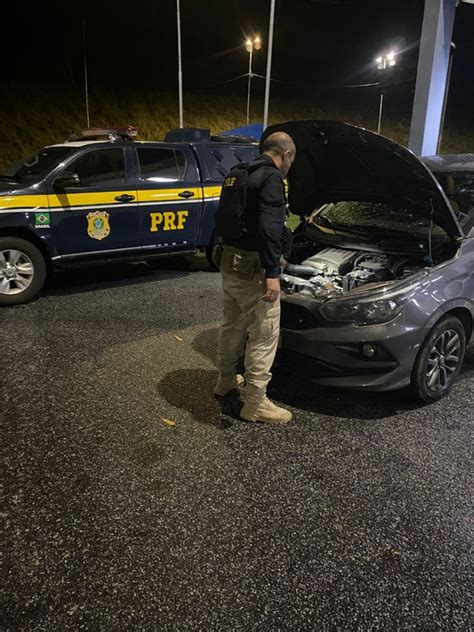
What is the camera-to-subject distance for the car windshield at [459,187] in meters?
4.02

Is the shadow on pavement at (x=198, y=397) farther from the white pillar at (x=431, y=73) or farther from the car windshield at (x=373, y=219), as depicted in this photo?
the white pillar at (x=431, y=73)

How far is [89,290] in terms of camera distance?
6.42 m

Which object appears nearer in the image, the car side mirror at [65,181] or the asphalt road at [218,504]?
the asphalt road at [218,504]

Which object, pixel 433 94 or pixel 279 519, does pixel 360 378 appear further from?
pixel 433 94

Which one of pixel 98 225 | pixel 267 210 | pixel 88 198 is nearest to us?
pixel 267 210

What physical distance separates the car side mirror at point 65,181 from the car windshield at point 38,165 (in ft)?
0.52

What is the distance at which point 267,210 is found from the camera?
2.83 m

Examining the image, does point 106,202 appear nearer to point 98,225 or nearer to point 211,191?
point 98,225

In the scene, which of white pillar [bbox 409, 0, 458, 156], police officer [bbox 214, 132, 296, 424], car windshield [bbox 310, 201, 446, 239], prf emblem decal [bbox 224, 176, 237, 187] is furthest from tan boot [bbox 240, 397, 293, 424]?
white pillar [bbox 409, 0, 458, 156]

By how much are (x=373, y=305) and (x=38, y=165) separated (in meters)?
4.76

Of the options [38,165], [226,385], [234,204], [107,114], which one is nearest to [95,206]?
[38,165]

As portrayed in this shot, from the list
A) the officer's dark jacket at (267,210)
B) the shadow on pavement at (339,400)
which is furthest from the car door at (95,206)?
the officer's dark jacket at (267,210)

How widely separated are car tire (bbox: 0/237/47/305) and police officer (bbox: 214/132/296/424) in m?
3.27

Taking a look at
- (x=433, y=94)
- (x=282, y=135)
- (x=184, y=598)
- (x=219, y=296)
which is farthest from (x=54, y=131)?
A: (x=184, y=598)
